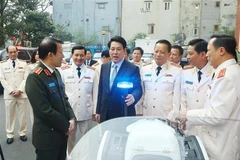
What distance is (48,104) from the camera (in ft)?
6.77

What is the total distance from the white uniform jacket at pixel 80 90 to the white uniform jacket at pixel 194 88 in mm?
1163

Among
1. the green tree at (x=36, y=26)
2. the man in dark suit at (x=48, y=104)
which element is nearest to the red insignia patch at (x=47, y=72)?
the man in dark suit at (x=48, y=104)

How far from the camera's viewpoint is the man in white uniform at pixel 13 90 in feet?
14.1

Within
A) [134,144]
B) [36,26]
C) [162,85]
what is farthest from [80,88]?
[36,26]

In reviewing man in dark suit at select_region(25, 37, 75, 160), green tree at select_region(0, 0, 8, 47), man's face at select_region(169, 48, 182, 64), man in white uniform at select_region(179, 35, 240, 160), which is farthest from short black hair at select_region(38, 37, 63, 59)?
green tree at select_region(0, 0, 8, 47)

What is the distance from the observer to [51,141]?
2.13 meters

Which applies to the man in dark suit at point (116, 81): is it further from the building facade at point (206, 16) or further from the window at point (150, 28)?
the building facade at point (206, 16)

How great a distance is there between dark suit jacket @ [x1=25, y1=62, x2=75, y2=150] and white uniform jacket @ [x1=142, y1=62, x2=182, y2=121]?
116cm

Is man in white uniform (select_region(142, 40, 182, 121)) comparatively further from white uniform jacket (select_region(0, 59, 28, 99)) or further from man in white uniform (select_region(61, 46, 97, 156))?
white uniform jacket (select_region(0, 59, 28, 99))

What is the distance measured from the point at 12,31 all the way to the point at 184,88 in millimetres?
16301

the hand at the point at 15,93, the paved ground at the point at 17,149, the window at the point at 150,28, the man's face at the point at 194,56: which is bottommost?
the paved ground at the point at 17,149

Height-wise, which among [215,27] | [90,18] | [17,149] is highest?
[90,18]

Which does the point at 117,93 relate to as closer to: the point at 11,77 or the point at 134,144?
the point at 134,144

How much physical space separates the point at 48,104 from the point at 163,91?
4.64ft
